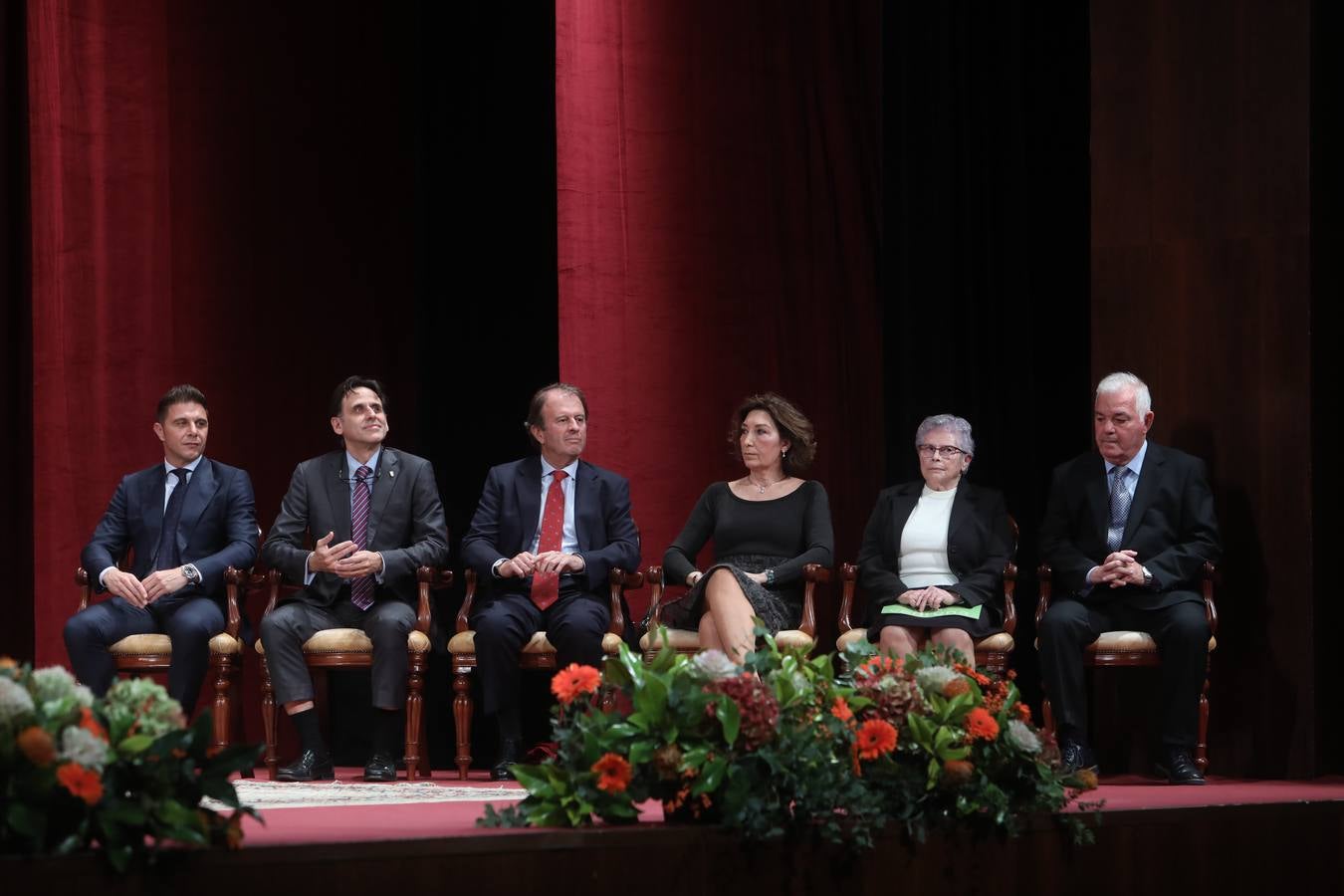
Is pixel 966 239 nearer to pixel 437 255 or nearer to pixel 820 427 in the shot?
pixel 820 427

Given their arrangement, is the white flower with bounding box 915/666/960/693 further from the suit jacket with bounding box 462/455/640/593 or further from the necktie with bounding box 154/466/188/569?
the necktie with bounding box 154/466/188/569

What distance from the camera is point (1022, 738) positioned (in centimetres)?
313

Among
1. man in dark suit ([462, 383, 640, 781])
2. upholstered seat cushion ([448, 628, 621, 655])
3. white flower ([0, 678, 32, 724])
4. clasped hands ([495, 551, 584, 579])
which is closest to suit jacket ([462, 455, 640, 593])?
man in dark suit ([462, 383, 640, 781])

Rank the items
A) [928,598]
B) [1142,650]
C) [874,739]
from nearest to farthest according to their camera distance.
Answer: [874,739]
[1142,650]
[928,598]

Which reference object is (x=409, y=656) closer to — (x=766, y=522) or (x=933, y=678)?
(x=766, y=522)

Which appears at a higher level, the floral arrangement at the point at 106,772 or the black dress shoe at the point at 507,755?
the floral arrangement at the point at 106,772

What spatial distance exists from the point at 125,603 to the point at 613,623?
147 centimetres

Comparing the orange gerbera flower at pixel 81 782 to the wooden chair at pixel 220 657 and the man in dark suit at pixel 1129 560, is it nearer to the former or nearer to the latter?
the wooden chair at pixel 220 657

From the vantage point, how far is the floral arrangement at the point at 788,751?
9.33ft

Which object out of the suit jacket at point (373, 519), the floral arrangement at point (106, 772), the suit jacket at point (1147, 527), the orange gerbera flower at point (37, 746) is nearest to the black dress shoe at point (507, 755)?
the suit jacket at point (373, 519)

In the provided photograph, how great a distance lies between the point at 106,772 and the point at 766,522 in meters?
3.19

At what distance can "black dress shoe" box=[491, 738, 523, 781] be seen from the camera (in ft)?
16.4

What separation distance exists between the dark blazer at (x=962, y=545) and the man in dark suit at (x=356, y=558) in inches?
51.3

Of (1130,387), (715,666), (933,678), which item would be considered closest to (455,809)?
(715,666)
